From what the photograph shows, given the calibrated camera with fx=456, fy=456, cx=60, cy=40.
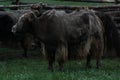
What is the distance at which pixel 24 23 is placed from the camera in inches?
484

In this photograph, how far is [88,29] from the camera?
1312 cm

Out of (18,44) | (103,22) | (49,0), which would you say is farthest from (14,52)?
(49,0)

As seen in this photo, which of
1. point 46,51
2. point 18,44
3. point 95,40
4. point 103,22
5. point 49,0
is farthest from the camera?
point 49,0

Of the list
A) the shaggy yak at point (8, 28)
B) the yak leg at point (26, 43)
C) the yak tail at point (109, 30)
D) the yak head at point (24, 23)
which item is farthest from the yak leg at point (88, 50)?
the yak leg at point (26, 43)

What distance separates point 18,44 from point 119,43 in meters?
3.82

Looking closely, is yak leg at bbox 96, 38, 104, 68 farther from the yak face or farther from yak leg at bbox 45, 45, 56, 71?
the yak face

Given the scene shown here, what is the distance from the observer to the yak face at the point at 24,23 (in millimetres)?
12255

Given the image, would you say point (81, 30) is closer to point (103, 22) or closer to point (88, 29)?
point (88, 29)

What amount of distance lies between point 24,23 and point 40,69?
148 centimetres

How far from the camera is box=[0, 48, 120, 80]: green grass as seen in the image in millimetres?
10758

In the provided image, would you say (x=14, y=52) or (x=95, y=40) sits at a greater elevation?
(x=95, y=40)

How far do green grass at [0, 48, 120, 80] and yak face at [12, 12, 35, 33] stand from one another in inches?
44.1

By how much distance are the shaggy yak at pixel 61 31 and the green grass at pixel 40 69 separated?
54 centimetres

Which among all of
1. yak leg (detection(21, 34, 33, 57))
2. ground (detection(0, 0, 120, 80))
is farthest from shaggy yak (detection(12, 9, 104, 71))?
yak leg (detection(21, 34, 33, 57))
